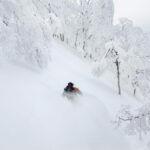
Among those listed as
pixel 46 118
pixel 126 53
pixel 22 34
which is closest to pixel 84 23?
pixel 126 53

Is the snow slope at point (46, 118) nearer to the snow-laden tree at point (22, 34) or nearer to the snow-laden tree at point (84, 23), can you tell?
the snow-laden tree at point (22, 34)

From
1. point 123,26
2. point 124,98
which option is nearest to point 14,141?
point 124,98

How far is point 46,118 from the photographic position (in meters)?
6.14

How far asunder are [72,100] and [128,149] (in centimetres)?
335

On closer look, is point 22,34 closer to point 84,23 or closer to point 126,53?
point 126,53

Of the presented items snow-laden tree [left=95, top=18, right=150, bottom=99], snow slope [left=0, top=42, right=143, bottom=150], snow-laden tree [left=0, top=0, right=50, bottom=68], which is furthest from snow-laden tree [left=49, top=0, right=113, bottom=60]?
snow slope [left=0, top=42, right=143, bottom=150]

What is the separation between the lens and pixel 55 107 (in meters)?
6.92

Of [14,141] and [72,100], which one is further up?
[72,100]

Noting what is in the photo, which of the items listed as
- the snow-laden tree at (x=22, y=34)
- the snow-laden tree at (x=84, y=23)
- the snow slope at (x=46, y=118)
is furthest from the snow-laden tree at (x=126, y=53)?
the snow-laden tree at (x=22, y=34)

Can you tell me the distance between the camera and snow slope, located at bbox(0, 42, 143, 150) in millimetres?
5270

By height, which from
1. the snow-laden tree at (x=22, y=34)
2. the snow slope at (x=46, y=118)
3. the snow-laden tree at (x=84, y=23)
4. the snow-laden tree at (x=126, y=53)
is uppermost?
the snow-laden tree at (x=84, y=23)

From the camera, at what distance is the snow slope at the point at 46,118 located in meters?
5.27

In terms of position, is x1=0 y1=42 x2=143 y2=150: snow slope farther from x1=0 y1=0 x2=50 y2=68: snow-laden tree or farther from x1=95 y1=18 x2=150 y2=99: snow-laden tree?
x1=95 y1=18 x2=150 y2=99: snow-laden tree

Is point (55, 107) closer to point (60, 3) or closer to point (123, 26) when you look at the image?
point (123, 26)
